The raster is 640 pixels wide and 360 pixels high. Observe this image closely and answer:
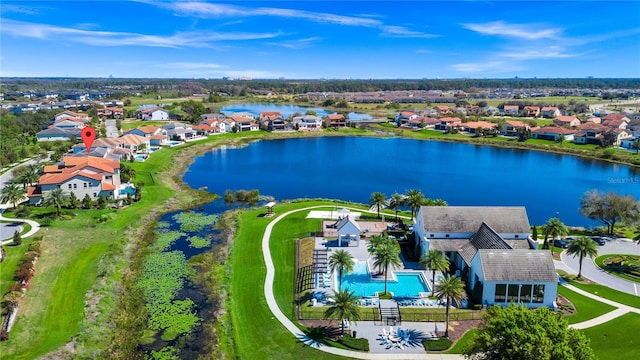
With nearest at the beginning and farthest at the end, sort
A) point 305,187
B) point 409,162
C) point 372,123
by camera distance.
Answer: point 305,187 < point 409,162 < point 372,123

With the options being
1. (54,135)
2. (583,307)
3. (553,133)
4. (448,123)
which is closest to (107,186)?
(54,135)

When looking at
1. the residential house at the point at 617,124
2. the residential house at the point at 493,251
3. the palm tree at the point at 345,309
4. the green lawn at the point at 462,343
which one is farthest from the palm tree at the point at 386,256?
the residential house at the point at 617,124

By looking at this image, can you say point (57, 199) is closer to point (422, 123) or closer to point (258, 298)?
point (258, 298)

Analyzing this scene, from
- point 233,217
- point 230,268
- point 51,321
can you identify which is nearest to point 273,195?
point 233,217

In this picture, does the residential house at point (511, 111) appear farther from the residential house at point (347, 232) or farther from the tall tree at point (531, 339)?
the tall tree at point (531, 339)

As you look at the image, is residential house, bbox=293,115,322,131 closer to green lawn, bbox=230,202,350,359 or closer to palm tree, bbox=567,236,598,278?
green lawn, bbox=230,202,350,359

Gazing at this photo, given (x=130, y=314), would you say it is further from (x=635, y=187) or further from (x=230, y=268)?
(x=635, y=187)
